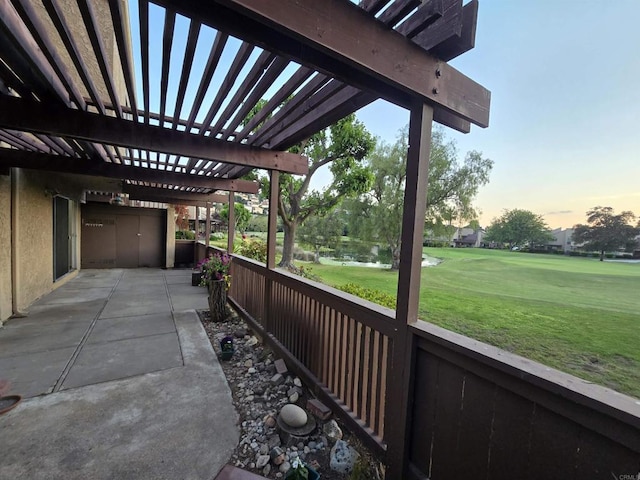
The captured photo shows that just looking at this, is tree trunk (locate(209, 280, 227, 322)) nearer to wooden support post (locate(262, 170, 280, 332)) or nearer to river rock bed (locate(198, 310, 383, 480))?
wooden support post (locate(262, 170, 280, 332))

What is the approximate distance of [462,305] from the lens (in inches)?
386

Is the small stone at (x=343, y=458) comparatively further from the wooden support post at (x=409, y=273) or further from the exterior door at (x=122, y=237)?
the exterior door at (x=122, y=237)

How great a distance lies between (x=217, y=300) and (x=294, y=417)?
9.46ft

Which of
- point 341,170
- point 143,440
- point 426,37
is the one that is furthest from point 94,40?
point 341,170

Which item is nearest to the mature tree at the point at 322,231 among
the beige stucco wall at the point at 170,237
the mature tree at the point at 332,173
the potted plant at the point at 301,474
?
the mature tree at the point at 332,173

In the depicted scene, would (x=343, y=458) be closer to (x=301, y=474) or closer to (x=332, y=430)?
(x=332, y=430)

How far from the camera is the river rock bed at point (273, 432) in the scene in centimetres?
178

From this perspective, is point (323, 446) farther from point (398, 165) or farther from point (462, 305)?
point (398, 165)

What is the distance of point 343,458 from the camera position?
1.78m

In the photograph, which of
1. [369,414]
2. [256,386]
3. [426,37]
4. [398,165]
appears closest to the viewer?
[426,37]

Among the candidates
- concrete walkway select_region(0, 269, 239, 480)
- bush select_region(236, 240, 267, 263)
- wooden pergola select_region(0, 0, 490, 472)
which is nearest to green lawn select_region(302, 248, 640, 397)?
bush select_region(236, 240, 267, 263)

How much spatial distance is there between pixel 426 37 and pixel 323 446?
8.65 ft

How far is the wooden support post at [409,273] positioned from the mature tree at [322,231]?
53.4 feet

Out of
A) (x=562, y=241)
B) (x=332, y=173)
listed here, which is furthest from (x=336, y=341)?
(x=562, y=241)
